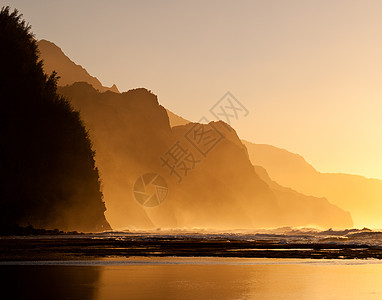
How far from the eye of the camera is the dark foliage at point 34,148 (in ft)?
216

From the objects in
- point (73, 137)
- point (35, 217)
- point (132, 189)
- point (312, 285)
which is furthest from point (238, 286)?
point (132, 189)

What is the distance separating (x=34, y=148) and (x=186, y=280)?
6027 cm

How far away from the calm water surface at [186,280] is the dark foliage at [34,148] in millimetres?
46393

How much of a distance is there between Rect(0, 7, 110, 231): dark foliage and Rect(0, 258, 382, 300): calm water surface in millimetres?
46393

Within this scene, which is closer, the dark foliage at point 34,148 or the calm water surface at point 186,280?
the calm water surface at point 186,280

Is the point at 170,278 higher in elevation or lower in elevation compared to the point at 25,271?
lower

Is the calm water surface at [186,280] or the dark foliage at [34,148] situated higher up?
the dark foliage at [34,148]

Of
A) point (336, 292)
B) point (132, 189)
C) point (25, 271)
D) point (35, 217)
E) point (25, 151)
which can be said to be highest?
point (132, 189)

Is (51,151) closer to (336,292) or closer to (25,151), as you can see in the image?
(25,151)

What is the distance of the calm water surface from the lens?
1117 centimetres

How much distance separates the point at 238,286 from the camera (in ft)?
42.0

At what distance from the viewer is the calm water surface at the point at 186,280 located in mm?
11172

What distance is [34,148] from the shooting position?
71.0 m

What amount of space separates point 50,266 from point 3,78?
5455cm
